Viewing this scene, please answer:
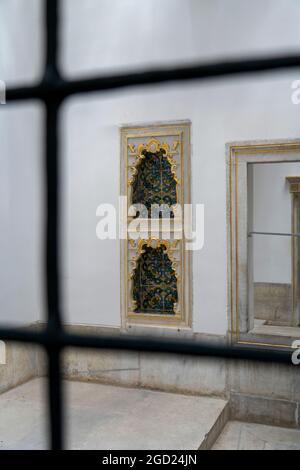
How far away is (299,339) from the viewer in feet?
12.8

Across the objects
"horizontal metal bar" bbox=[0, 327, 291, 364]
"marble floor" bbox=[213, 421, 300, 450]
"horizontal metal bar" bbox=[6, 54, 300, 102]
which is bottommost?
"marble floor" bbox=[213, 421, 300, 450]

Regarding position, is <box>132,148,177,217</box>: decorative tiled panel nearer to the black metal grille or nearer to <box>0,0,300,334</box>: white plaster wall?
<box>0,0,300,334</box>: white plaster wall

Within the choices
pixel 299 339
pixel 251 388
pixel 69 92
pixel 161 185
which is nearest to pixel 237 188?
pixel 161 185

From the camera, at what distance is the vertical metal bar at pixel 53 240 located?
1.55ft

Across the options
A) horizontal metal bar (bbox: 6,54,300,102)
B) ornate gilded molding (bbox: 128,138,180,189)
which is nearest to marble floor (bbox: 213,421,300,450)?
ornate gilded molding (bbox: 128,138,180,189)

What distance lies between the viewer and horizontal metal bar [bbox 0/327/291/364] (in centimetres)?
40

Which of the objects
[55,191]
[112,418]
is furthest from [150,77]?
[112,418]

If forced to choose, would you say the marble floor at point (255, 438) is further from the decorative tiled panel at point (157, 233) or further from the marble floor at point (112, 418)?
the decorative tiled panel at point (157, 233)

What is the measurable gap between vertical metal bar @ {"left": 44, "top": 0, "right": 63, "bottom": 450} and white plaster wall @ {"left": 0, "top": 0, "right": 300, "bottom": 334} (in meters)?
3.29

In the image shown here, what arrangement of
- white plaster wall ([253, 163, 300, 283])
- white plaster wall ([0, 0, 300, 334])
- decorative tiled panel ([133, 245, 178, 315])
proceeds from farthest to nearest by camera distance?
white plaster wall ([253, 163, 300, 283])
decorative tiled panel ([133, 245, 178, 315])
white plaster wall ([0, 0, 300, 334])

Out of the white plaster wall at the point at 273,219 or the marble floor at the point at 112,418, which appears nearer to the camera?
the marble floor at the point at 112,418

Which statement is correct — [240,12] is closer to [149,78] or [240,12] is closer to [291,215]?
[291,215]

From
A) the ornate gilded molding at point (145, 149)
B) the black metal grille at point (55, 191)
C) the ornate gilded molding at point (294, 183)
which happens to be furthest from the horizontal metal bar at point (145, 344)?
the ornate gilded molding at point (294, 183)

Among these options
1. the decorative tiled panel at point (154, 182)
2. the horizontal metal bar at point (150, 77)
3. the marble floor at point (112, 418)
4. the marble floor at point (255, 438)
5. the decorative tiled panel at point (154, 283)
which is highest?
the decorative tiled panel at point (154, 182)
